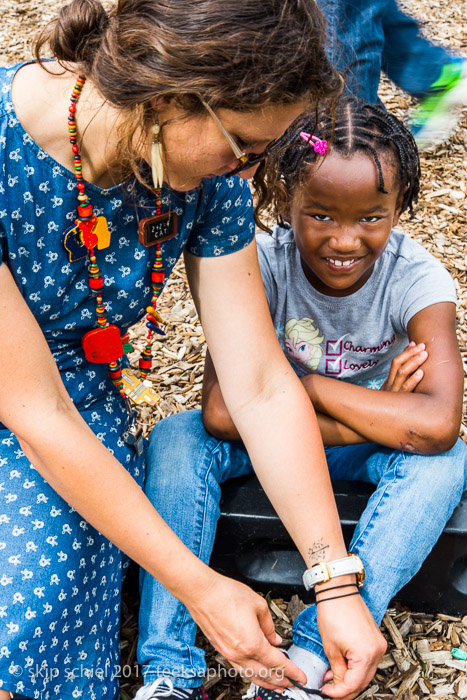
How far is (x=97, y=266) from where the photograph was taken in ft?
5.36

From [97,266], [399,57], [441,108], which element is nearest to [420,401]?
[97,266]

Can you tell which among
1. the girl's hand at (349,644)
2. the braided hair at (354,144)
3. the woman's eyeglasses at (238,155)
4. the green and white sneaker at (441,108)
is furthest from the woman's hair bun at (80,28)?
the green and white sneaker at (441,108)

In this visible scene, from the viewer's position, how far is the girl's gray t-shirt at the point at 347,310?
207 centimetres

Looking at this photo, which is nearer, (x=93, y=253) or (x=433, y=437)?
(x=93, y=253)

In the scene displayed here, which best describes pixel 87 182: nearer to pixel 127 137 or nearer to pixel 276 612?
pixel 127 137

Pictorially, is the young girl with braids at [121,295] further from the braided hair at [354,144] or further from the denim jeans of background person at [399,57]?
the denim jeans of background person at [399,57]

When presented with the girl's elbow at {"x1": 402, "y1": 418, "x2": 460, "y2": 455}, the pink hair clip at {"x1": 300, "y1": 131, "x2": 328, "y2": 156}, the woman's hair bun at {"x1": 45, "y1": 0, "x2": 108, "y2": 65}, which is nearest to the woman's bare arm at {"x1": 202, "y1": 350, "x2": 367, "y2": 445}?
the girl's elbow at {"x1": 402, "y1": 418, "x2": 460, "y2": 455}

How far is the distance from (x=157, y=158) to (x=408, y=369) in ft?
2.89

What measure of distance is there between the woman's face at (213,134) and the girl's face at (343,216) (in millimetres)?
539

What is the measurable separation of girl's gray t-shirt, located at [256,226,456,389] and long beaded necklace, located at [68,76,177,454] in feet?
1.52

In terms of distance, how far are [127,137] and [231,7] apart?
292 mm

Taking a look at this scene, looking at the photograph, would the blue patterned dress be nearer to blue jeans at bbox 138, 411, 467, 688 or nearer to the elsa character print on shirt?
blue jeans at bbox 138, 411, 467, 688

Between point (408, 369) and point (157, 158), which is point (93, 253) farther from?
point (408, 369)

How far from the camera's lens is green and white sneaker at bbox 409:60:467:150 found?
12.4ft
